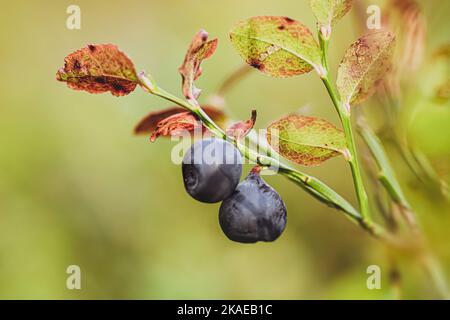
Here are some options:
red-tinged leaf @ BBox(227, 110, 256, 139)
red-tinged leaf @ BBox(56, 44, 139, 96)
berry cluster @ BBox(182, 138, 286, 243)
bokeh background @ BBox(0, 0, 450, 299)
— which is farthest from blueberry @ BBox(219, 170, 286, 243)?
bokeh background @ BBox(0, 0, 450, 299)

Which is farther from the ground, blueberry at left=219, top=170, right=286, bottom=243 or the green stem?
the green stem

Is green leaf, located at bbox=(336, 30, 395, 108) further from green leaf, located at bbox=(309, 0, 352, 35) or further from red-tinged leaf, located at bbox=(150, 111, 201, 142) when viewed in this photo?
red-tinged leaf, located at bbox=(150, 111, 201, 142)

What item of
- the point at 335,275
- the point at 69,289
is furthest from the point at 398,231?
the point at 69,289

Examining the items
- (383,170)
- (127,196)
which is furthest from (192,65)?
(127,196)

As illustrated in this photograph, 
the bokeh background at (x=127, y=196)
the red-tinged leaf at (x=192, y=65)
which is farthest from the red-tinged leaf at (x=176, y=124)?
the bokeh background at (x=127, y=196)

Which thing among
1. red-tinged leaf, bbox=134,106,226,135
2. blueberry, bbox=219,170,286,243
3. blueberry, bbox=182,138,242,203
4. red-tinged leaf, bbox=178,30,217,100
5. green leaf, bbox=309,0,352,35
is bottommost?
blueberry, bbox=219,170,286,243

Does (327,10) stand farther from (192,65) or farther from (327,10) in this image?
(192,65)

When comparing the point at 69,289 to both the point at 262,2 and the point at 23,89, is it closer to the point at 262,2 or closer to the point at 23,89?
the point at 23,89
